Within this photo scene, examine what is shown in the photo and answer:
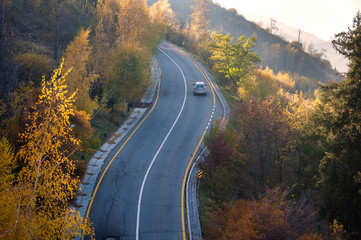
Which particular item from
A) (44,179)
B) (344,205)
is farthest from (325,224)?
(44,179)

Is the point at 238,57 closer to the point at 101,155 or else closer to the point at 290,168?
the point at 290,168

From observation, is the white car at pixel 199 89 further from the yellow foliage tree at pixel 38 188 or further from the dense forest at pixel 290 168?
the yellow foliage tree at pixel 38 188

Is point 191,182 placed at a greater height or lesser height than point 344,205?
lesser

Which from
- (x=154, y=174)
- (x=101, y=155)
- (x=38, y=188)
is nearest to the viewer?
(x=38, y=188)

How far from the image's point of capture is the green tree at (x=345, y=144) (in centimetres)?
1677

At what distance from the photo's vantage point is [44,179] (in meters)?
8.60

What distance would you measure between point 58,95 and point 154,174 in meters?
15.9

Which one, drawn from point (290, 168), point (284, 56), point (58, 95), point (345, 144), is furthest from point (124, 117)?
point (284, 56)

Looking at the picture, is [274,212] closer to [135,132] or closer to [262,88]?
[135,132]

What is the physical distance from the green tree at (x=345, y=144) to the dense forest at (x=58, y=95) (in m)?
13.0

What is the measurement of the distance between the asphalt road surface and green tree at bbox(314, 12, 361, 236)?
8.54m

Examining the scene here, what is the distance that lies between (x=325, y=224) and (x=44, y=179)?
643 inches

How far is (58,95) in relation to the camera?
8305 millimetres

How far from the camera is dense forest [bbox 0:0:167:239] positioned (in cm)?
838
